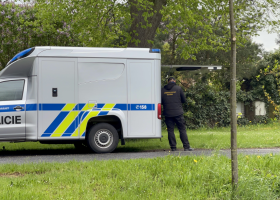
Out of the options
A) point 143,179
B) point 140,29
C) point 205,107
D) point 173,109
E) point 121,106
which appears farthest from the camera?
point 205,107

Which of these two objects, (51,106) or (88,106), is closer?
(51,106)

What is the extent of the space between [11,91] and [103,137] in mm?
2414

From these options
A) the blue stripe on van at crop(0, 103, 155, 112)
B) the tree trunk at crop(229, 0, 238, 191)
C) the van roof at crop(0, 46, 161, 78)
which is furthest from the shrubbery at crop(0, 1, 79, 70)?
the tree trunk at crop(229, 0, 238, 191)

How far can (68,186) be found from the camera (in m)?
4.78

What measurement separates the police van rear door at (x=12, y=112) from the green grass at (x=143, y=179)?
226 cm

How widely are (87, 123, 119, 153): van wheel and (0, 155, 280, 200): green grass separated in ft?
8.01

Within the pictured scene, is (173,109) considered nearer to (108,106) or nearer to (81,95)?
(108,106)

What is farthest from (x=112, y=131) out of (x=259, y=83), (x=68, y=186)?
(x=259, y=83)

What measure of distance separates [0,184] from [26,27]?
10359mm

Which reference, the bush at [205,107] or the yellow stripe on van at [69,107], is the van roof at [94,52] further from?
the bush at [205,107]

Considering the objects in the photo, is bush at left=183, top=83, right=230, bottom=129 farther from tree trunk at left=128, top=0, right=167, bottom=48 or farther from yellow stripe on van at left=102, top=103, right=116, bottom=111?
yellow stripe on van at left=102, top=103, right=116, bottom=111

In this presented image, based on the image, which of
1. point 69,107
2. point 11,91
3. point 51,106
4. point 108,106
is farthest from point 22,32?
point 108,106

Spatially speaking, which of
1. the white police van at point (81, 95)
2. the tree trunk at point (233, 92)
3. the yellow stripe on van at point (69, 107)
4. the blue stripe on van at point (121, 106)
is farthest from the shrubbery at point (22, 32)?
the tree trunk at point (233, 92)

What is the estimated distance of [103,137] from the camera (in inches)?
342
